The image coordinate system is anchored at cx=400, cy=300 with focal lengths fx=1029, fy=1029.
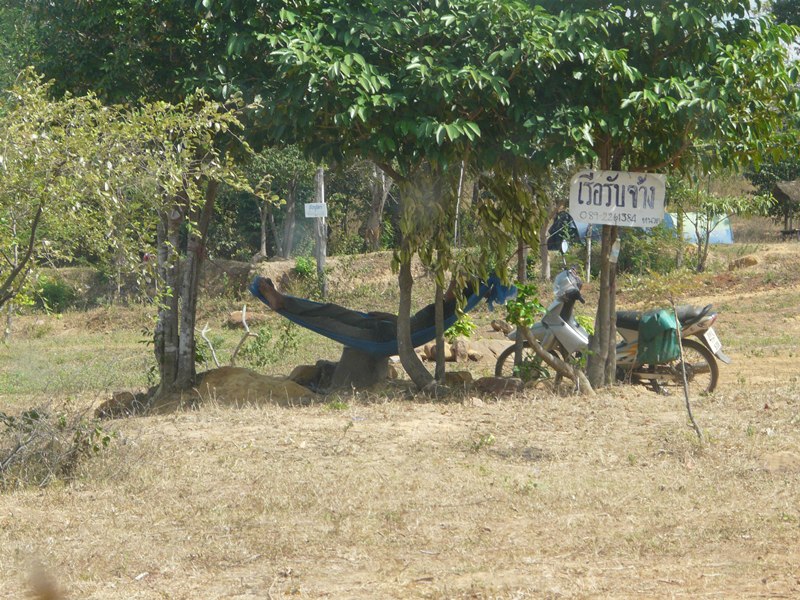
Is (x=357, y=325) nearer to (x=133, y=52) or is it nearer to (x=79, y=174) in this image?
(x=133, y=52)

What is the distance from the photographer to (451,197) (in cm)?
872

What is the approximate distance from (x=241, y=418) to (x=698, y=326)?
13.7 ft

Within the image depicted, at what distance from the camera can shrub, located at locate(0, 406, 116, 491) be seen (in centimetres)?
621

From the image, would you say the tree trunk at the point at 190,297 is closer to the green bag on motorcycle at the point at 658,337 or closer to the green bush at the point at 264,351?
the green bush at the point at 264,351

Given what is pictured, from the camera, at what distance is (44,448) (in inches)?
250

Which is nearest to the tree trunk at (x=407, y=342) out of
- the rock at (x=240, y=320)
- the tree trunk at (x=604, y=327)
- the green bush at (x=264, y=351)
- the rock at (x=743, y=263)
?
the tree trunk at (x=604, y=327)

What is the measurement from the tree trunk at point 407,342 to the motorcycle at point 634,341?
39.2 inches

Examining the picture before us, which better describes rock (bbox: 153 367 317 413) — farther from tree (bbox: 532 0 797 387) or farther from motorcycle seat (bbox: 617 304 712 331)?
tree (bbox: 532 0 797 387)

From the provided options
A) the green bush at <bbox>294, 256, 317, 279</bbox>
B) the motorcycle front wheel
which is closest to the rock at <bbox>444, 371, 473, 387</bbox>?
the motorcycle front wheel

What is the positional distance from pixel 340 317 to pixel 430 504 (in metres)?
4.01

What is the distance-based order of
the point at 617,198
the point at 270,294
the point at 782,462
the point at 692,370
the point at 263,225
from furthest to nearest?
the point at 263,225 → the point at 692,370 → the point at 270,294 → the point at 617,198 → the point at 782,462

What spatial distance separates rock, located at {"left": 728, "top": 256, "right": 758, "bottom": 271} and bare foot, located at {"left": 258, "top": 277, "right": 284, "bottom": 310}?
503 inches

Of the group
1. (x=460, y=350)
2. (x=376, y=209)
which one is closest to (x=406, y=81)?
(x=460, y=350)

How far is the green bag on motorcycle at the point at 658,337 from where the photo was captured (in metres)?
9.21
